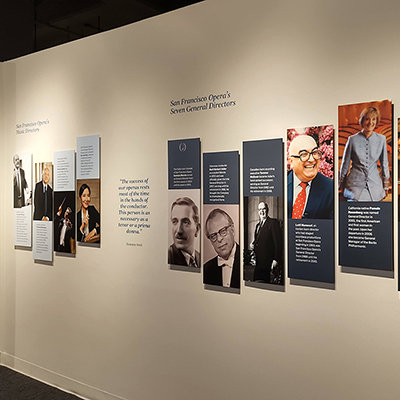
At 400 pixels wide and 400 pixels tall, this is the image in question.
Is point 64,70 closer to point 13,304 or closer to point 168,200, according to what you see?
point 168,200

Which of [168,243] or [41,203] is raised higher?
[41,203]

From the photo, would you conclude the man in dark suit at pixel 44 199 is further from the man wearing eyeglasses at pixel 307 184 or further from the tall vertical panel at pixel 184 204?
the man wearing eyeglasses at pixel 307 184

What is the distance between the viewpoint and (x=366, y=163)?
7.52ft

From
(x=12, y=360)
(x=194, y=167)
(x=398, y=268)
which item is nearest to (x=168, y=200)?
(x=194, y=167)

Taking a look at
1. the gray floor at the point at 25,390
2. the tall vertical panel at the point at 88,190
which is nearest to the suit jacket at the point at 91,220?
the tall vertical panel at the point at 88,190

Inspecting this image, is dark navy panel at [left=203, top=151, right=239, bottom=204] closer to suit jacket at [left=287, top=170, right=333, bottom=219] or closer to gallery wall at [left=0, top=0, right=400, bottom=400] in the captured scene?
gallery wall at [left=0, top=0, right=400, bottom=400]

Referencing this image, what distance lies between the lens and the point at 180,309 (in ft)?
10.1

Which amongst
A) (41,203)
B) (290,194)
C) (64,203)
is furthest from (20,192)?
(290,194)

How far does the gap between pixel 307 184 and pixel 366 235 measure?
0.44 m

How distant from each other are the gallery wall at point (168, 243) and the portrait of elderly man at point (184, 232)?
4.0 inches

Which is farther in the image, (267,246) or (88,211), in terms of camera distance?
(88,211)

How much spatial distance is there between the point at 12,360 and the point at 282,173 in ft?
11.3

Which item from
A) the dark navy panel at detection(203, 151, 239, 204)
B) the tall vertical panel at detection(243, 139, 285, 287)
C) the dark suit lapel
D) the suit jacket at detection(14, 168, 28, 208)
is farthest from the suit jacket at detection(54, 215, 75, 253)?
the dark suit lapel

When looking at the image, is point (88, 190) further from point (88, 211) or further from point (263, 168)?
point (263, 168)
